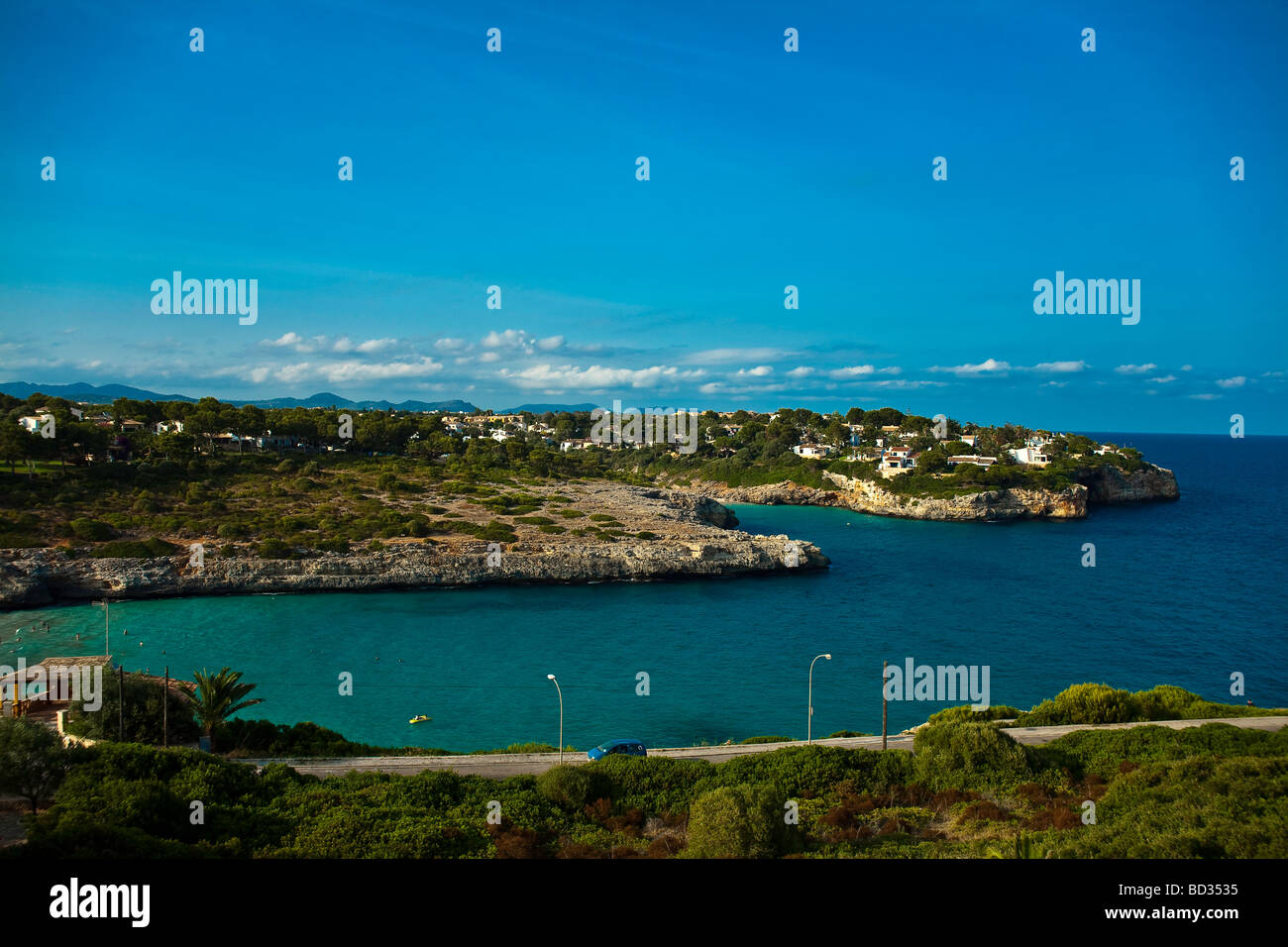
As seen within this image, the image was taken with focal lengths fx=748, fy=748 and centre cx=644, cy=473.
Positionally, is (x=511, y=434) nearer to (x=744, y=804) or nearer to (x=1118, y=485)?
(x=1118, y=485)

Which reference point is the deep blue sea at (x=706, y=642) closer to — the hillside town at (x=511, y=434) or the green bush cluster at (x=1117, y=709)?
the green bush cluster at (x=1117, y=709)

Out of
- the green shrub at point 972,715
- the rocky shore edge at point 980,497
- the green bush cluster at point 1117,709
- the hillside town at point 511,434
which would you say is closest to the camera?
the green bush cluster at point 1117,709

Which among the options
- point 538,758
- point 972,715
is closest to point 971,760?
point 972,715

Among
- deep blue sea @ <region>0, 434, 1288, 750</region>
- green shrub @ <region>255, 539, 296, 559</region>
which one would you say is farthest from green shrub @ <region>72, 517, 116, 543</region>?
green shrub @ <region>255, 539, 296, 559</region>

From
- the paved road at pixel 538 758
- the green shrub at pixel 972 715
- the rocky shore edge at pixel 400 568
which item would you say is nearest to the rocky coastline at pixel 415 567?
the rocky shore edge at pixel 400 568

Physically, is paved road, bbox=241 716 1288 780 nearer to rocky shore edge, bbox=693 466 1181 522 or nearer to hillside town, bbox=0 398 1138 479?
hillside town, bbox=0 398 1138 479

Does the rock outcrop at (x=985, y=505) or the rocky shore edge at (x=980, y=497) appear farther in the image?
the rocky shore edge at (x=980, y=497)
